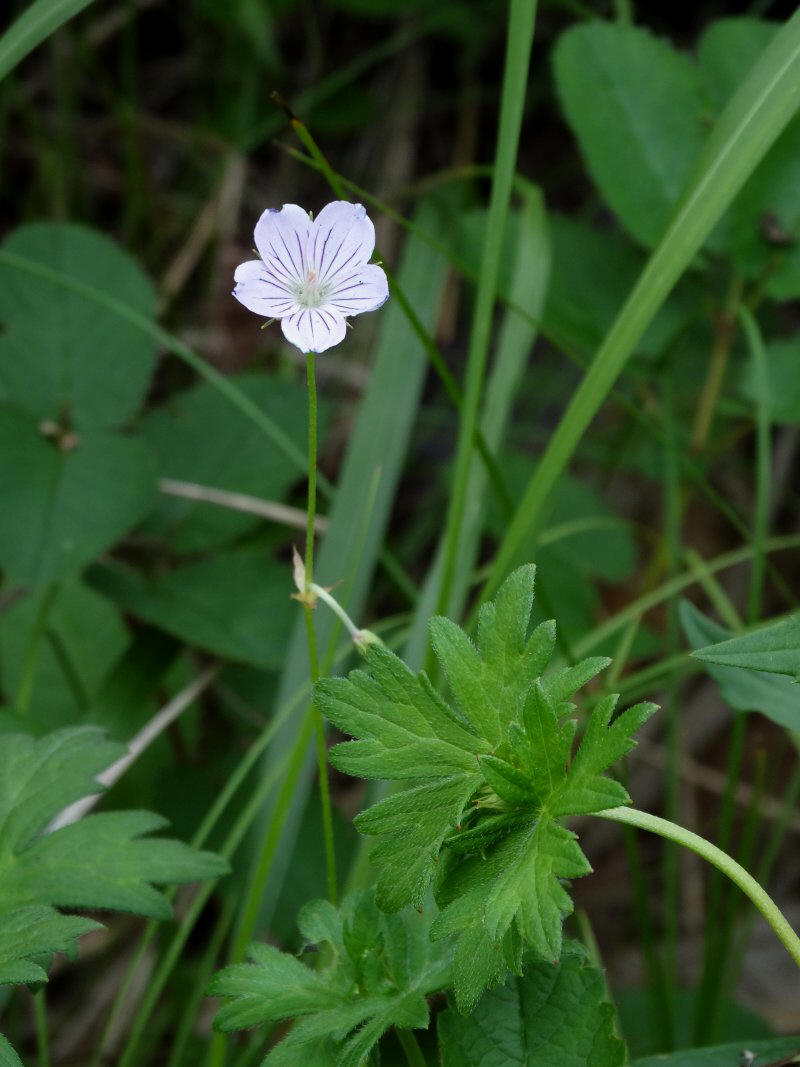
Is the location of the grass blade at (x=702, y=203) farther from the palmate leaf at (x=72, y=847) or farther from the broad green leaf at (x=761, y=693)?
the palmate leaf at (x=72, y=847)

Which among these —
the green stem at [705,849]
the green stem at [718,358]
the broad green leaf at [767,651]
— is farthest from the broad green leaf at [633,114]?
the green stem at [705,849]

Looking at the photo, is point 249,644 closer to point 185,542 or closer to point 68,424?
point 185,542

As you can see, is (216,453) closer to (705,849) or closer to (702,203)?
(702,203)

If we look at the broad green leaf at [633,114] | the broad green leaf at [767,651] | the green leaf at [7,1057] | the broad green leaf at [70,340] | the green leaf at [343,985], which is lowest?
the green leaf at [7,1057]

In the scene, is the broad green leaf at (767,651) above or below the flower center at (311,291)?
below

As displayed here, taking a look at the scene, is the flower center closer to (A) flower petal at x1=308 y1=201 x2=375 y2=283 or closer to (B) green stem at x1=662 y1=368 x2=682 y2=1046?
(A) flower petal at x1=308 y1=201 x2=375 y2=283

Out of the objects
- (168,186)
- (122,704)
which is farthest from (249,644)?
(168,186)

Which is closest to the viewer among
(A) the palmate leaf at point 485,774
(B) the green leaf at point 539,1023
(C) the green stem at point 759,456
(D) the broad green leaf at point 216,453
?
(A) the palmate leaf at point 485,774

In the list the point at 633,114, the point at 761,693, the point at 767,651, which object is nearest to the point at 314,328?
the point at 767,651
